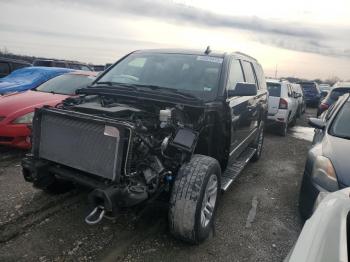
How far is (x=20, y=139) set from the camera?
5965mm

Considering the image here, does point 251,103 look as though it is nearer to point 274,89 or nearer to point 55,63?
point 274,89

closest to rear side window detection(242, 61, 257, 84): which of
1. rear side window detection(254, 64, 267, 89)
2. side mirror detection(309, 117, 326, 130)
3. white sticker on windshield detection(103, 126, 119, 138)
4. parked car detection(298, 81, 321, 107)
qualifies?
rear side window detection(254, 64, 267, 89)

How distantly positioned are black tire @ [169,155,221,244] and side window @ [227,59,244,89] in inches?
56.9

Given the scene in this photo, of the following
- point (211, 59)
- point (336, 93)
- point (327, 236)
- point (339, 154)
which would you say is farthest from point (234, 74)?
point (336, 93)

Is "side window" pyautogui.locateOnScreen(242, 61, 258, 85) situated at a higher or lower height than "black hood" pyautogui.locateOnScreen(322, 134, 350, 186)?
higher

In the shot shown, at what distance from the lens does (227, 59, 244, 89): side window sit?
4.63m

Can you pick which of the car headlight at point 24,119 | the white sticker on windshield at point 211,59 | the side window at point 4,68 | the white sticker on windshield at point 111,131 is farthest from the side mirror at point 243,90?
the side window at point 4,68

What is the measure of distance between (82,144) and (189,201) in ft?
3.77

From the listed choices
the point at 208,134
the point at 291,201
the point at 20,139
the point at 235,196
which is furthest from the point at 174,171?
Result: the point at 20,139

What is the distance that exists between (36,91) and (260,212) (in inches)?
201

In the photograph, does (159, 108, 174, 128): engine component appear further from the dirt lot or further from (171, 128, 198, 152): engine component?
the dirt lot

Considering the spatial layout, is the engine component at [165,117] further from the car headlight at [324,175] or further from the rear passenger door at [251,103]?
the rear passenger door at [251,103]

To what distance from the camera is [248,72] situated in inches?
233

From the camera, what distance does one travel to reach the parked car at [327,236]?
1.52 metres
